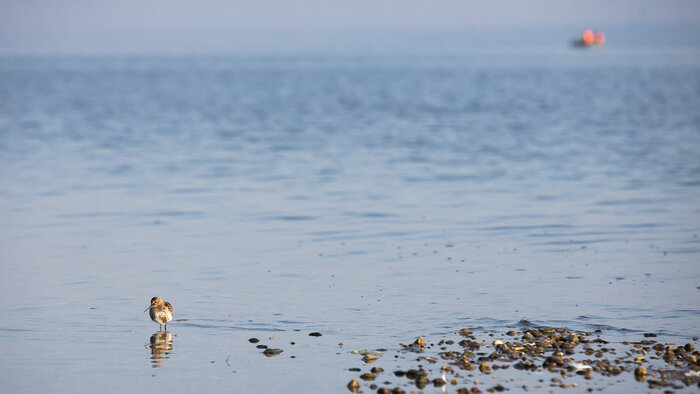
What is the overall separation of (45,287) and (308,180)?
17027 mm

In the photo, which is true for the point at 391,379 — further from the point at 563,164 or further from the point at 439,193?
the point at 563,164

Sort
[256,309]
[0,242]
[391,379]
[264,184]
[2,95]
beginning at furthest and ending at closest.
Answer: [2,95], [264,184], [0,242], [256,309], [391,379]

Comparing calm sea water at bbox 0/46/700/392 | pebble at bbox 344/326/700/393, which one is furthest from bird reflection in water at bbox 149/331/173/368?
pebble at bbox 344/326/700/393

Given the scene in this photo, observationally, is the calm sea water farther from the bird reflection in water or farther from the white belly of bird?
the white belly of bird

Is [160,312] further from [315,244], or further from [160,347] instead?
[315,244]

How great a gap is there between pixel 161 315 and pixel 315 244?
8399 millimetres

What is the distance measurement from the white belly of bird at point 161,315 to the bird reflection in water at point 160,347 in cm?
25

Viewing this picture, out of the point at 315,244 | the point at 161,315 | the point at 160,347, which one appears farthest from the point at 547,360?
the point at 315,244

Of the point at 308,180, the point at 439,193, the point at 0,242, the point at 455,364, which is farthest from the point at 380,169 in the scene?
the point at 455,364

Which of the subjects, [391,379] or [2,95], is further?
[2,95]

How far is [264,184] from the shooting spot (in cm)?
3481

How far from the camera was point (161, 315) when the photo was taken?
52.6 ft

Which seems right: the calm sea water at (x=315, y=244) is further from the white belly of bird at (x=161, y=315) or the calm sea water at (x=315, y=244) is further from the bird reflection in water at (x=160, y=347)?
A: the white belly of bird at (x=161, y=315)

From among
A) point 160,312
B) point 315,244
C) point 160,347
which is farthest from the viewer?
point 315,244
